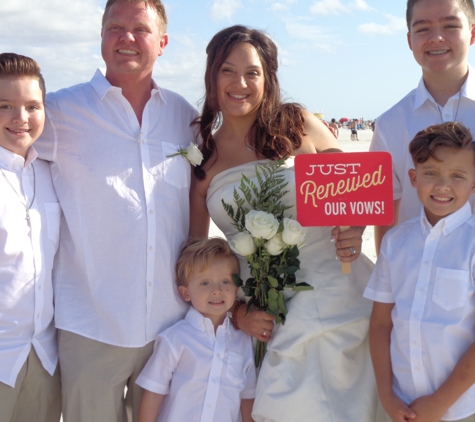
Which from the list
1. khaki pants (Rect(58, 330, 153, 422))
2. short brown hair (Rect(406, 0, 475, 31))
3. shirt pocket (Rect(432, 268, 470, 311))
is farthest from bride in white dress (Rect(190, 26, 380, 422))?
short brown hair (Rect(406, 0, 475, 31))

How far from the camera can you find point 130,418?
3.47m

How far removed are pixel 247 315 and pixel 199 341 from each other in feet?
1.07

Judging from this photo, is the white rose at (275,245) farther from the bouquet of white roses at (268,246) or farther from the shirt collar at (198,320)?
the shirt collar at (198,320)

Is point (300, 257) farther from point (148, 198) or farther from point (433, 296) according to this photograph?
point (148, 198)

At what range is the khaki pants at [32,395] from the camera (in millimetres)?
3006

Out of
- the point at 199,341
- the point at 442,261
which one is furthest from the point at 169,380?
the point at 442,261

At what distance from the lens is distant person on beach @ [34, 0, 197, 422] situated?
3.17 m

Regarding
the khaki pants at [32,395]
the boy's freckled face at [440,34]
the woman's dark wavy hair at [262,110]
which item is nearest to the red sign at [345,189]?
the woman's dark wavy hair at [262,110]

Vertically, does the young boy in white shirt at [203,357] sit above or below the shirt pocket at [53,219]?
below

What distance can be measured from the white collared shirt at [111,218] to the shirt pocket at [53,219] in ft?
0.18

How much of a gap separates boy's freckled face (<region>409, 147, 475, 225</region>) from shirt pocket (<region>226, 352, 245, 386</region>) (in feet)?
4.68

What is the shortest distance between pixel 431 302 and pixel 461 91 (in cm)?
143

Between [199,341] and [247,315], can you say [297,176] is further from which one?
[199,341]

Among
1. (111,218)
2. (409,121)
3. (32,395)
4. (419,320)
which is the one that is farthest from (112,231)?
(409,121)
